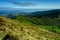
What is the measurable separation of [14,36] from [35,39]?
4455 millimetres

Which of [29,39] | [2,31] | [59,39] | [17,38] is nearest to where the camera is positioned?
[17,38]

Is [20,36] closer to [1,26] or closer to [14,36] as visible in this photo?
[14,36]

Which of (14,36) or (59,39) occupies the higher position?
(14,36)

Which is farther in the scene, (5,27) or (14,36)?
(5,27)

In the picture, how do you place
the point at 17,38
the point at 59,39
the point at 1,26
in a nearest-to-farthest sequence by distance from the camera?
the point at 17,38 < the point at 1,26 < the point at 59,39

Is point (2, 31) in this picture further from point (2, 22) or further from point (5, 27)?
point (2, 22)

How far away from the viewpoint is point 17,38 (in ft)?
49.0

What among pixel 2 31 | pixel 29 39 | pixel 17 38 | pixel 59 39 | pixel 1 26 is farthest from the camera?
pixel 59 39

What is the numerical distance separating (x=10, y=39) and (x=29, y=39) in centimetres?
354

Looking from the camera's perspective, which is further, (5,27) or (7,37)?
(5,27)

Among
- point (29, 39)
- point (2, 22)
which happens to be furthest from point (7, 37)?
point (2, 22)

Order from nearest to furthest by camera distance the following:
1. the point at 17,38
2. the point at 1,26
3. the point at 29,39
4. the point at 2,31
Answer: the point at 17,38 < the point at 29,39 < the point at 2,31 < the point at 1,26

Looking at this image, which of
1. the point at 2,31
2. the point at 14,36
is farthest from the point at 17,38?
the point at 2,31

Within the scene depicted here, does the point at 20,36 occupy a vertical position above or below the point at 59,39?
above
